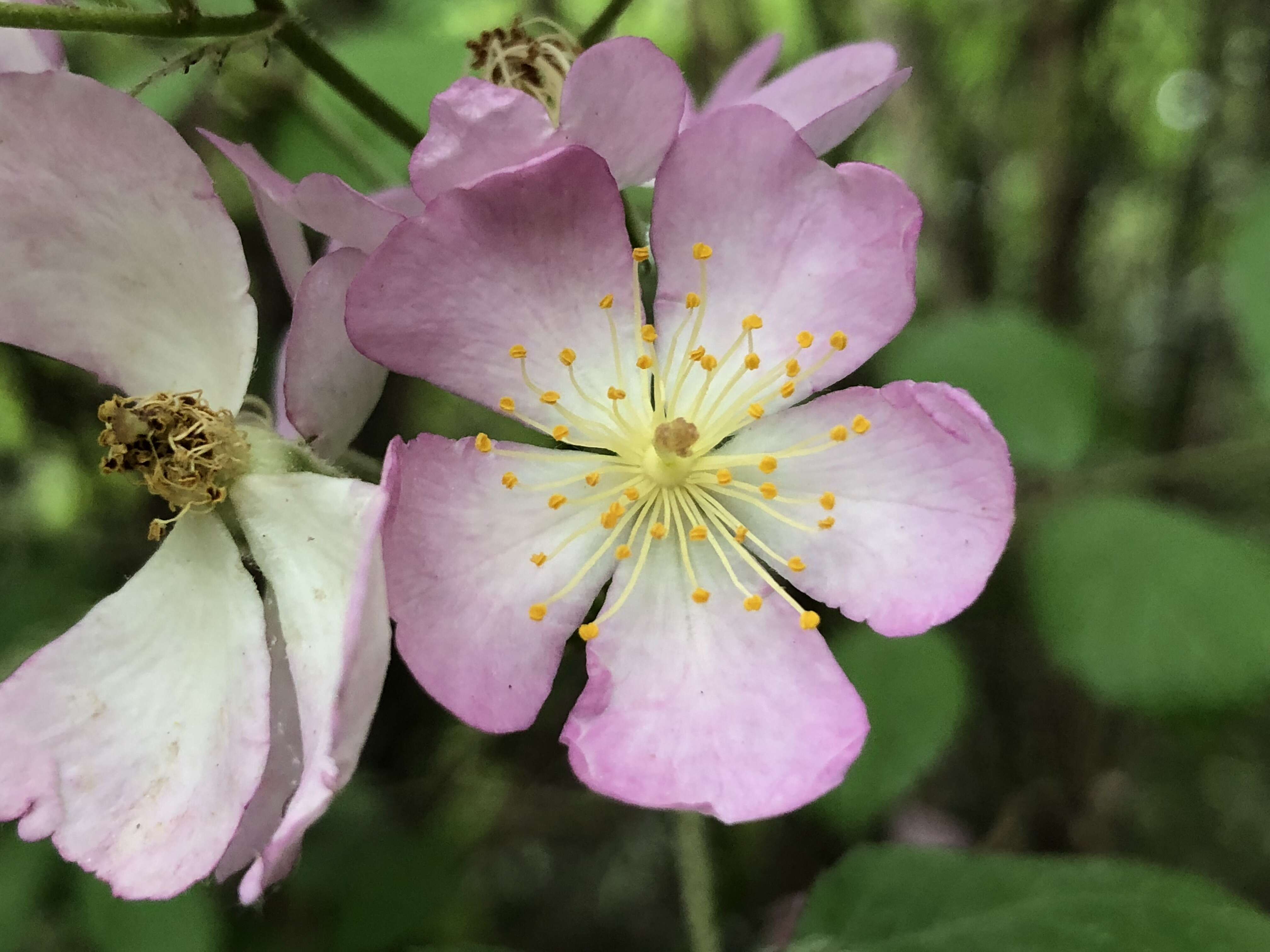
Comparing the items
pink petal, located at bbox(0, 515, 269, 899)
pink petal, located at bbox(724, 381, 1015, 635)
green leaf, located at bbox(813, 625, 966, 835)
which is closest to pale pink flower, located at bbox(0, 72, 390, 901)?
pink petal, located at bbox(0, 515, 269, 899)

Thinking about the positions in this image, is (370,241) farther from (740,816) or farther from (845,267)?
(740,816)

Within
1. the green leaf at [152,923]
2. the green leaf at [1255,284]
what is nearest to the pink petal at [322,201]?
the green leaf at [152,923]

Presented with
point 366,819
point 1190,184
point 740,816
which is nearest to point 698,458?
point 740,816

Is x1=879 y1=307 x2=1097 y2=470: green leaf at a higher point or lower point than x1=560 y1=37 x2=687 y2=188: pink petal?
lower

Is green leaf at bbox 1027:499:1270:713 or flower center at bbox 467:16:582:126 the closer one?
flower center at bbox 467:16:582:126

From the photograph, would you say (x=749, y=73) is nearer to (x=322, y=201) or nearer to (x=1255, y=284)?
(x=322, y=201)

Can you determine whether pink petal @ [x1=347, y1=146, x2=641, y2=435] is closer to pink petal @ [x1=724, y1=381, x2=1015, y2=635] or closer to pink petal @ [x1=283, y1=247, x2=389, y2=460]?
pink petal @ [x1=283, y1=247, x2=389, y2=460]

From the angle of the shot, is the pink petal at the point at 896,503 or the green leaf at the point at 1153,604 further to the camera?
the green leaf at the point at 1153,604

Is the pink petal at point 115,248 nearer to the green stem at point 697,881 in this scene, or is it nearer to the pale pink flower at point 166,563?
the pale pink flower at point 166,563
